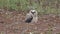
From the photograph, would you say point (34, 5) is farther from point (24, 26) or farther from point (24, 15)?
point (24, 26)

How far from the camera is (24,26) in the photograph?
8.73 metres

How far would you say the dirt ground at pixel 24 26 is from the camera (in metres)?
8.08

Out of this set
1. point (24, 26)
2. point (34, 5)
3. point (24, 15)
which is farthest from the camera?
point (34, 5)

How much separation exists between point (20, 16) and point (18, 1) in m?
2.52

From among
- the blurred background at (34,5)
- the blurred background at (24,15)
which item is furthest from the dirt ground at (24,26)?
Answer: the blurred background at (34,5)

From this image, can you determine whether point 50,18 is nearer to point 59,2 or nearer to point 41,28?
point 41,28

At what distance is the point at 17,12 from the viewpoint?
39.0ft

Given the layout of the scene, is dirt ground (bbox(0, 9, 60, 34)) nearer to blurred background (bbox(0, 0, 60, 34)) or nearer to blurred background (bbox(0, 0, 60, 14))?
blurred background (bbox(0, 0, 60, 34))

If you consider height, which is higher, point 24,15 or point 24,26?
point 24,26

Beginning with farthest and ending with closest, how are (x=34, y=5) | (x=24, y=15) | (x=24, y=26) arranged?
(x=34, y=5) → (x=24, y=15) → (x=24, y=26)

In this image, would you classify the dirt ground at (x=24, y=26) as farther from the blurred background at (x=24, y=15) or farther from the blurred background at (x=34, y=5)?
the blurred background at (x=34, y=5)

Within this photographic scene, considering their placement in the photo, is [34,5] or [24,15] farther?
[34,5]

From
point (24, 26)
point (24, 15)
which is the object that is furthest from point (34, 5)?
point (24, 26)

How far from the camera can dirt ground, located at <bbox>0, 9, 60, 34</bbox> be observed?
808cm
